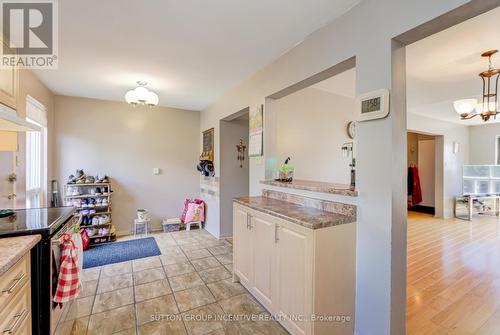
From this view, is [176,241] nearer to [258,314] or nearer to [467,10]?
[258,314]

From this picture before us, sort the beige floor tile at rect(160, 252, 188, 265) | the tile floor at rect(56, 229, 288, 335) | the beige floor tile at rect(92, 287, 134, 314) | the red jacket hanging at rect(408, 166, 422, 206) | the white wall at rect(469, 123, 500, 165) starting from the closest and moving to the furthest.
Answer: the tile floor at rect(56, 229, 288, 335) → the beige floor tile at rect(92, 287, 134, 314) → the beige floor tile at rect(160, 252, 188, 265) → the white wall at rect(469, 123, 500, 165) → the red jacket hanging at rect(408, 166, 422, 206)

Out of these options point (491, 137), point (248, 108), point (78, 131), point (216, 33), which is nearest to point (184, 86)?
point (248, 108)

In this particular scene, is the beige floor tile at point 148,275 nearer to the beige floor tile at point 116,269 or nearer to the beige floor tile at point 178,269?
the beige floor tile at point 178,269

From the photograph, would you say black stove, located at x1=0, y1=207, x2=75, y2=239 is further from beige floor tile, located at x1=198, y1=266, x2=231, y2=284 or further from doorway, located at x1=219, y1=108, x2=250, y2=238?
doorway, located at x1=219, y1=108, x2=250, y2=238

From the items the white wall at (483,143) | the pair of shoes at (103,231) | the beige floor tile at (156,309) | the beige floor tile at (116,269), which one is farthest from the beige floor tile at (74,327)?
the white wall at (483,143)

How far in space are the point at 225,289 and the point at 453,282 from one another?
2.56 meters

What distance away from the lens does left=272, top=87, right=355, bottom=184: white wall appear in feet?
10.9

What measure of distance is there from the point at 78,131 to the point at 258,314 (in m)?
4.15

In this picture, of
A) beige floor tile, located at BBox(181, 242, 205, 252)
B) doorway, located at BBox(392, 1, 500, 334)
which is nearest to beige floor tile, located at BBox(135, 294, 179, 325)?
beige floor tile, located at BBox(181, 242, 205, 252)

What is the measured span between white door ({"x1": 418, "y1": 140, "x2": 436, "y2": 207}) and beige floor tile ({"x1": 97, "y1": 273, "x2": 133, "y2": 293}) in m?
7.58

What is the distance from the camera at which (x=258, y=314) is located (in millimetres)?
2008

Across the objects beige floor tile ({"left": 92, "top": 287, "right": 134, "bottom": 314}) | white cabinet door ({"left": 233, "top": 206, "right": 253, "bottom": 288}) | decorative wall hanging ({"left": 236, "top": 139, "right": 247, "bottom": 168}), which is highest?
decorative wall hanging ({"left": 236, "top": 139, "right": 247, "bottom": 168})

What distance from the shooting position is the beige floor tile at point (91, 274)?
104 inches

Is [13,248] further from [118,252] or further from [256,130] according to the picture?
[118,252]
